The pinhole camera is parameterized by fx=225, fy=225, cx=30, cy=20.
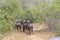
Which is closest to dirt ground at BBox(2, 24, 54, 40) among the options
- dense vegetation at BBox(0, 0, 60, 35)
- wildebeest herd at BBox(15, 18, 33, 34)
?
wildebeest herd at BBox(15, 18, 33, 34)

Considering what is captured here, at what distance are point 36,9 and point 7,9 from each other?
2094 millimetres

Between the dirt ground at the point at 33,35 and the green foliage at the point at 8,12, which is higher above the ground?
the green foliage at the point at 8,12

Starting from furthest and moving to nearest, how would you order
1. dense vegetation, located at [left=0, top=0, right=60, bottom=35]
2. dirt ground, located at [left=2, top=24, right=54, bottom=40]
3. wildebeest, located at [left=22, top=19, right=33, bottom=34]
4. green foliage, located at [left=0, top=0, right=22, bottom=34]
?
dense vegetation, located at [left=0, top=0, right=60, bottom=35] < wildebeest, located at [left=22, top=19, right=33, bottom=34] < green foliage, located at [left=0, top=0, right=22, bottom=34] < dirt ground, located at [left=2, top=24, right=54, bottom=40]

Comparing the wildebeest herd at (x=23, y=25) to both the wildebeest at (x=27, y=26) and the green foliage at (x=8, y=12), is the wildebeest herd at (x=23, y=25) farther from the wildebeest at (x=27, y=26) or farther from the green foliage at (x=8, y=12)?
the green foliage at (x=8, y=12)

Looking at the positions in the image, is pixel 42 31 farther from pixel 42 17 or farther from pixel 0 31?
pixel 0 31

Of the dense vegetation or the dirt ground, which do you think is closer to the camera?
the dirt ground

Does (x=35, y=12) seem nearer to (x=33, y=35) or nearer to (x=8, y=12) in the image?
(x=8, y=12)

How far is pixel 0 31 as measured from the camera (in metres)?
14.3

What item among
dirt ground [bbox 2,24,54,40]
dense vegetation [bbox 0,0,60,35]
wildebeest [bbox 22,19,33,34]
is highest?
dense vegetation [bbox 0,0,60,35]

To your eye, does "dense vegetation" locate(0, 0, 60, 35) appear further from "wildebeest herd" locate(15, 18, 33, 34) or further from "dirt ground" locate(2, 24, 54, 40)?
"dirt ground" locate(2, 24, 54, 40)

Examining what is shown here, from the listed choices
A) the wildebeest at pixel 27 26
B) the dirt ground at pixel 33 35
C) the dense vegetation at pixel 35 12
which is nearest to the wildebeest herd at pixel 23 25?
the wildebeest at pixel 27 26

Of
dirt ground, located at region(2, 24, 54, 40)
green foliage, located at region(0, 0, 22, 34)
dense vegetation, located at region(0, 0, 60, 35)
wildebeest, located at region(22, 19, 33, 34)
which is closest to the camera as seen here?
dirt ground, located at region(2, 24, 54, 40)

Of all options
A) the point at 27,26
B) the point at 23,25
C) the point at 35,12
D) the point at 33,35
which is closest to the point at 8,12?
the point at 23,25

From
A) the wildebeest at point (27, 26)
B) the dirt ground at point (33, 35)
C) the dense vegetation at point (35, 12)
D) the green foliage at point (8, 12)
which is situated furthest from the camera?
the dense vegetation at point (35, 12)
